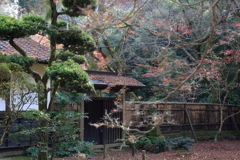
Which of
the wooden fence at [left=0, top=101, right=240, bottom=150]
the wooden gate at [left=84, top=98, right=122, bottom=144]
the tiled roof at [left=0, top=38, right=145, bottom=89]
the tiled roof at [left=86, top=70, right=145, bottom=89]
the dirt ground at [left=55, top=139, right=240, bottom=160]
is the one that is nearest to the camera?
the dirt ground at [left=55, top=139, right=240, bottom=160]

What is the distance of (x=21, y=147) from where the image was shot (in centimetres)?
864

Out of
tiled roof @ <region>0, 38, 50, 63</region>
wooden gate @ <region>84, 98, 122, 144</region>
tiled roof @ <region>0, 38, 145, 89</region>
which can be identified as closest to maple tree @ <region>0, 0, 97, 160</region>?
tiled roof @ <region>0, 38, 50, 63</region>

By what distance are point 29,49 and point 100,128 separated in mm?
4495

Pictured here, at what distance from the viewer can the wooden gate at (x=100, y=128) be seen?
1127 centimetres

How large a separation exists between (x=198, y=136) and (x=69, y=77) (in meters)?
9.61

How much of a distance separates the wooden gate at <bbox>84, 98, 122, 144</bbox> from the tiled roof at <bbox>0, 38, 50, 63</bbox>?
291cm

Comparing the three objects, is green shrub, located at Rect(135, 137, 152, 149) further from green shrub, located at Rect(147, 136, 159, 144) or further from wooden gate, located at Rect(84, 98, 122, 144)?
wooden gate, located at Rect(84, 98, 122, 144)

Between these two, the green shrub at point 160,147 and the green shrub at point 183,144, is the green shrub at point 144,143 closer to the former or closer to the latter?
the green shrub at point 160,147

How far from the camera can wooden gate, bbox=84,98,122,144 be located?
11266 millimetres

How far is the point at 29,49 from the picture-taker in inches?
397

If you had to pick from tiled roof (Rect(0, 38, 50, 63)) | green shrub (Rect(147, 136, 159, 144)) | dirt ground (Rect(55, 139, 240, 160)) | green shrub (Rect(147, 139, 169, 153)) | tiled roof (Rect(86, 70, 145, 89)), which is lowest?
dirt ground (Rect(55, 139, 240, 160))

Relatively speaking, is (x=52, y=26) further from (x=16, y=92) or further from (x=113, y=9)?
(x=113, y=9)

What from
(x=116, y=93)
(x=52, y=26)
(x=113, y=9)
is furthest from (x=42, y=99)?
(x=113, y=9)

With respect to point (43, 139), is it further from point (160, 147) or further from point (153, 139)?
point (153, 139)
